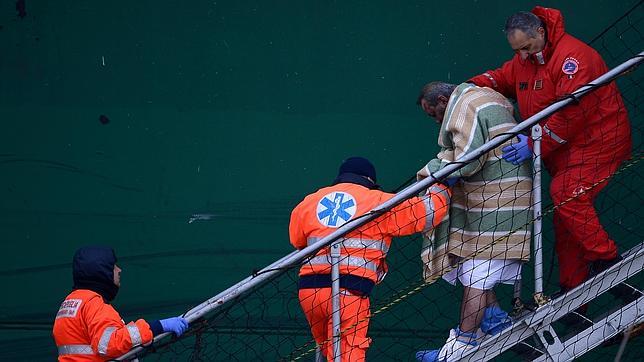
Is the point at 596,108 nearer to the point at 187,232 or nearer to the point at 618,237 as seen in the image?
the point at 618,237

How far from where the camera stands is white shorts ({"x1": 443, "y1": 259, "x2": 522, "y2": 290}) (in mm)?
5578

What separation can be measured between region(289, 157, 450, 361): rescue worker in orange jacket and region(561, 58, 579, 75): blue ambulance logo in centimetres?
88

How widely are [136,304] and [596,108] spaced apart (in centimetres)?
345

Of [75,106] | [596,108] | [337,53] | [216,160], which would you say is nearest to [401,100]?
[337,53]

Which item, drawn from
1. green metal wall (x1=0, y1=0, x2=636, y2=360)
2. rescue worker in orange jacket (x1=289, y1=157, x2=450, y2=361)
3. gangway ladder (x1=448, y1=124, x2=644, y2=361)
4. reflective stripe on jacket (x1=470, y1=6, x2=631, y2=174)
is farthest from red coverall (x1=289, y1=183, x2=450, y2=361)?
green metal wall (x1=0, y1=0, x2=636, y2=360)

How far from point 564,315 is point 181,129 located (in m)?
2.98

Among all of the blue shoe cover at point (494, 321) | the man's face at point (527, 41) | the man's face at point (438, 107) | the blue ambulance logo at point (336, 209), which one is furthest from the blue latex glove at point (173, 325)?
the man's face at point (527, 41)

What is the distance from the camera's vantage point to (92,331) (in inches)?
207

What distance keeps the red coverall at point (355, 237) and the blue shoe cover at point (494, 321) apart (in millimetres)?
556

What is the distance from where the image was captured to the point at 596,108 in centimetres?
557

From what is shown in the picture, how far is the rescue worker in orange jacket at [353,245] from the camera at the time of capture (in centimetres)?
553

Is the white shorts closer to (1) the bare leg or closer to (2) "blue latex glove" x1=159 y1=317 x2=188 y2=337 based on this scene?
(1) the bare leg

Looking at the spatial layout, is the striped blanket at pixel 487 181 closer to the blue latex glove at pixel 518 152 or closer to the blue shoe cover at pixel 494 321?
the blue latex glove at pixel 518 152

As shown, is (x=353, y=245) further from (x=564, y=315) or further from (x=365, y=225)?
(x=564, y=315)
